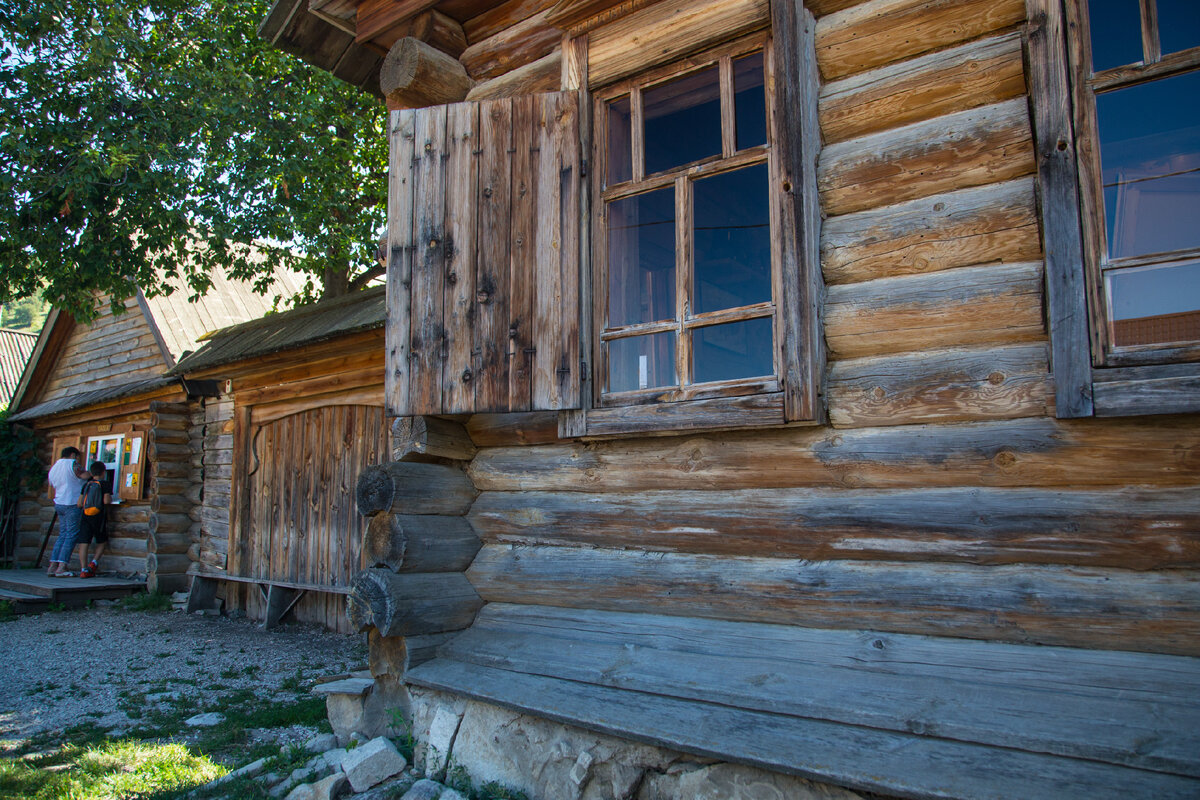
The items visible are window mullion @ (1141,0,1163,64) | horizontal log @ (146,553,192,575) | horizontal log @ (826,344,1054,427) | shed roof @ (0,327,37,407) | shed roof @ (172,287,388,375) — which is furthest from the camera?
shed roof @ (0,327,37,407)

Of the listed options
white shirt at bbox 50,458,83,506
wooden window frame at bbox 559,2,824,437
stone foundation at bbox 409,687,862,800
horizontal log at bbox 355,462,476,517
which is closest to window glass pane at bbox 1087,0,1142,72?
wooden window frame at bbox 559,2,824,437

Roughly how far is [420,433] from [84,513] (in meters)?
9.98

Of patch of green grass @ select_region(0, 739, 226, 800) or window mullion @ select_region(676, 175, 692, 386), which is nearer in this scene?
window mullion @ select_region(676, 175, 692, 386)

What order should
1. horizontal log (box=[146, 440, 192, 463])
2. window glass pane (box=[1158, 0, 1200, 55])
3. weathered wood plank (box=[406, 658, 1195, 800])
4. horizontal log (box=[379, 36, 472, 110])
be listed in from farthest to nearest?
horizontal log (box=[146, 440, 192, 463]), horizontal log (box=[379, 36, 472, 110]), window glass pane (box=[1158, 0, 1200, 55]), weathered wood plank (box=[406, 658, 1195, 800])

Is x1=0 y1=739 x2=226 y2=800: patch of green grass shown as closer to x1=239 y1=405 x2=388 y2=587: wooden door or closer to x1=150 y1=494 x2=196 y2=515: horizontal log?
x1=239 y1=405 x2=388 y2=587: wooden door

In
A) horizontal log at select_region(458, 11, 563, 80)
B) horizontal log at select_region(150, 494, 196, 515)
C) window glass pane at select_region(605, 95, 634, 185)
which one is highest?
horizontal log at select_region(458, 11, 563, 80)

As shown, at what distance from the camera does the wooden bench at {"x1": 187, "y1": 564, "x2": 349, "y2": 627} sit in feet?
26.3

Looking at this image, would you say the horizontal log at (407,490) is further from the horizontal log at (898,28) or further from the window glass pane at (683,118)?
the horizontal log at (898,28)

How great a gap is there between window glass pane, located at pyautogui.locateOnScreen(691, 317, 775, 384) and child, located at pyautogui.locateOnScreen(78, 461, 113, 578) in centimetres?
964

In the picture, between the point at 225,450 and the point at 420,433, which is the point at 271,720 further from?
the point at 225,450

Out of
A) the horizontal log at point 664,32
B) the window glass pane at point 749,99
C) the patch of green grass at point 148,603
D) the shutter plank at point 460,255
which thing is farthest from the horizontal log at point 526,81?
the patch of green grass at point 148,603

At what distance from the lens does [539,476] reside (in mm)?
4180

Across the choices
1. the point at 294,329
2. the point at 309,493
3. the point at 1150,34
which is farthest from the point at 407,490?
the point at 294,329

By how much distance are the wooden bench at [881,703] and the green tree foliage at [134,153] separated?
7602 millimetres
